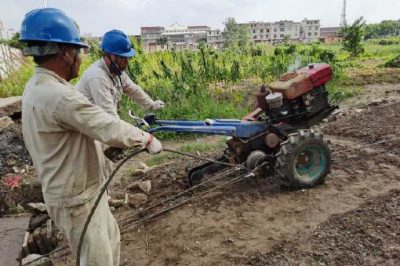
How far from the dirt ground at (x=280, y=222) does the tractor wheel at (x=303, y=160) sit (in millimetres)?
144

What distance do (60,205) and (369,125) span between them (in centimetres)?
633

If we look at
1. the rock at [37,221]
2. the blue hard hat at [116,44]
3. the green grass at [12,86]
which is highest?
the blue hard hat at [116,44]

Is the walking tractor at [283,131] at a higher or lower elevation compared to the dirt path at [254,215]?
higher

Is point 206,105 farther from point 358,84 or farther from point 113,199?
point 358,84

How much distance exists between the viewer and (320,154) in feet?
15.6

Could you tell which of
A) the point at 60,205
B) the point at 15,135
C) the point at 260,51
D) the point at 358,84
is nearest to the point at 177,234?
the point at 60,205

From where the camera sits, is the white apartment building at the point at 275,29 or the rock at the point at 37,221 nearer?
the rock at the point at 37,221

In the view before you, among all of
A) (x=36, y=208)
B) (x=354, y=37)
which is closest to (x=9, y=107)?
(x=36, y=208)

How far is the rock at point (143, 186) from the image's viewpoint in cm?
532

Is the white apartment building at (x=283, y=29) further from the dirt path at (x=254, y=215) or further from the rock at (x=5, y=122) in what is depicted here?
the dirt path at (x=254, y=215)

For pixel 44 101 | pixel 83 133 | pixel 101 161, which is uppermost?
pixel 44 101

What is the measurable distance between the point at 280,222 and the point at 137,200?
191cm

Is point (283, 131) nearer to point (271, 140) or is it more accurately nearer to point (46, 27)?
point (271, 140)

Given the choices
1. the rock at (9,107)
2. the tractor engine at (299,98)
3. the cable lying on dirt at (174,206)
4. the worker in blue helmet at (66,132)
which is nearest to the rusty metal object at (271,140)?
the tractor engine at (299,98)
